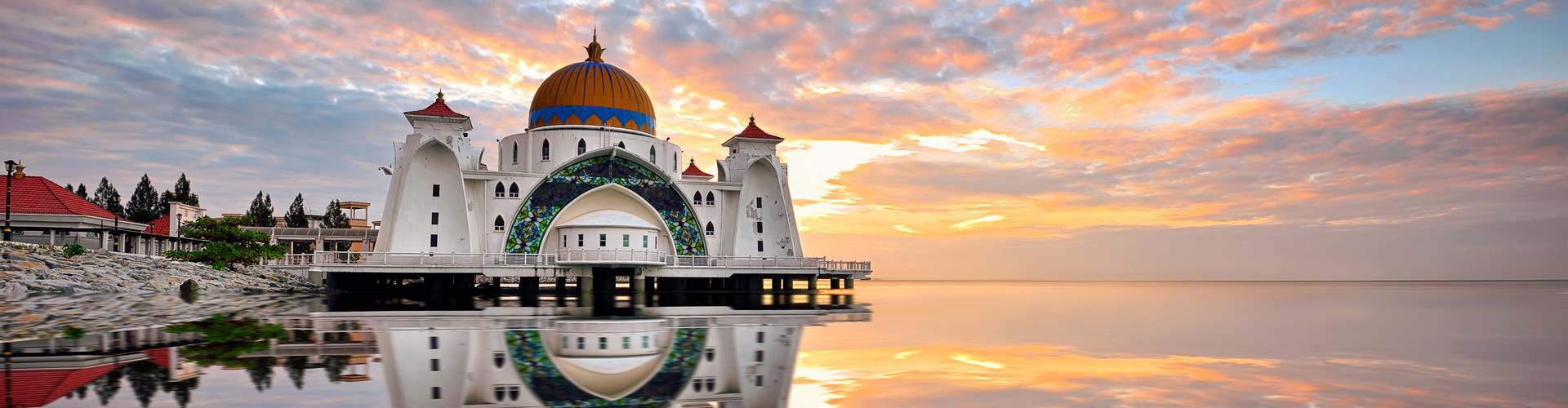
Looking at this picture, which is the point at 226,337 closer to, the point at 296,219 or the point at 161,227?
the point at 161,227

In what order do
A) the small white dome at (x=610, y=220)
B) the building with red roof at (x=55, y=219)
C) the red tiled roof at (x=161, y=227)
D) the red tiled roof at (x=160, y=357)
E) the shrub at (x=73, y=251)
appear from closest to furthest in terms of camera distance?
1. the red tiled roof at (x=160, y=357)
2. the shrub at (x=73, y=251)
3. the building with red roof at (x=55, y=219)
4. the small white dome at (x=610, y=220)
5. the red tiled roof at (x=161, y=227)

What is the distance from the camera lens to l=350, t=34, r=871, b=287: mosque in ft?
117

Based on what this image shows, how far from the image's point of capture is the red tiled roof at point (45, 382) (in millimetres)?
8523

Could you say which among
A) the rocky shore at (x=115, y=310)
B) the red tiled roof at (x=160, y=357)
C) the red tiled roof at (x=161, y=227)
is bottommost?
the red tiled roof at (x=160, y=357)

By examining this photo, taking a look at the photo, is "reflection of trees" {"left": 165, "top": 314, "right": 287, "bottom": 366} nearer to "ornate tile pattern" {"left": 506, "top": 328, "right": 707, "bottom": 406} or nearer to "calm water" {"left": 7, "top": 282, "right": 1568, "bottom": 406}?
"calm water" {"left": 7, "top": 282, "right": 1568, "bottom": 406}

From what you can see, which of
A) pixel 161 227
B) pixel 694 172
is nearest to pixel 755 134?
pixel 694 172

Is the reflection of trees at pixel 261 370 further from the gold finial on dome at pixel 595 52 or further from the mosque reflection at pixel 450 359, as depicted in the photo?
the gold finial on dome at pixel 595 52

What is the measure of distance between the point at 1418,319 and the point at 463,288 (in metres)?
35.5

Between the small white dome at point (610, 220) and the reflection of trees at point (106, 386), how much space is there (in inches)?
997

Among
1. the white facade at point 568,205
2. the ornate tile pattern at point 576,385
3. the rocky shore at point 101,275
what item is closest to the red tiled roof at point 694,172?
the white facade at point 568,205

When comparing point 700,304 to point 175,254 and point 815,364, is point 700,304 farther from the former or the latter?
point 175,254

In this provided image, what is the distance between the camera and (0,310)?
19.4 meters

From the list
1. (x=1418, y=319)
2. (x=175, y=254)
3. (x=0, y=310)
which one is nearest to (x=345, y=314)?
(x=0, y=310)

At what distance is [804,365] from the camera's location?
12.5 m
